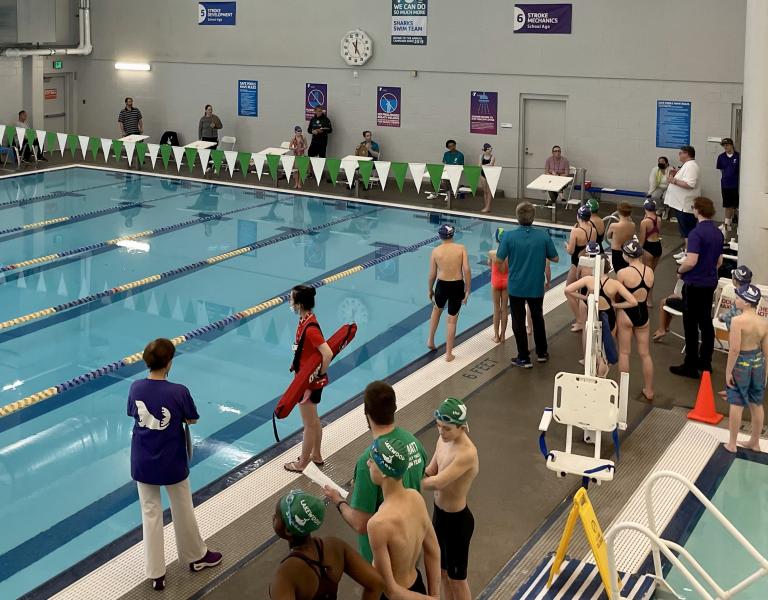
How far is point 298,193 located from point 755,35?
34.7ft

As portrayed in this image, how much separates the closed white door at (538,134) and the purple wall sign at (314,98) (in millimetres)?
4507

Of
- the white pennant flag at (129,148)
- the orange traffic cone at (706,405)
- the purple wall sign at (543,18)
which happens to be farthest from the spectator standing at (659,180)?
the white pennant flag at (129,148)

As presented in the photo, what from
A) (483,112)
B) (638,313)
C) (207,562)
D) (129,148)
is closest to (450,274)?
(638,313)

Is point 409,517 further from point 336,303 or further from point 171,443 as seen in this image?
point 336,303

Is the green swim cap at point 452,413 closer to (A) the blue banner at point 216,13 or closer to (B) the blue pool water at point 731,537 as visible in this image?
(B) the blue pool water at point 731,537

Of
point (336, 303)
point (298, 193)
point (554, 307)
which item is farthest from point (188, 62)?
point (554, 307)

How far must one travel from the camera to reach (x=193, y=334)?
980 centimetres

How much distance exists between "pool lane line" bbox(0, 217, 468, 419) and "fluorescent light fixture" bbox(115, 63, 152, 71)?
35.6 feet

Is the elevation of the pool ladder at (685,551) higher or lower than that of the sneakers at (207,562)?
higher

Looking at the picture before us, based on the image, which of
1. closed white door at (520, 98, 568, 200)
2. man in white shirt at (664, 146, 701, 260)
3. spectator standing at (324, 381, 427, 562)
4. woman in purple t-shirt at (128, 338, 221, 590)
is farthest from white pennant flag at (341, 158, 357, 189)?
spectator standing at (324, 381, 427, 562)

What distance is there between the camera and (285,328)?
10.2 m

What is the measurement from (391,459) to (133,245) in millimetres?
10814

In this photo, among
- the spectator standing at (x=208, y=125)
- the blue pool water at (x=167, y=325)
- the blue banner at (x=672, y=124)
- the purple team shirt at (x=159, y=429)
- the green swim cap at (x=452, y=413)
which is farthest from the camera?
the spectator standing at (x=208, y=125)

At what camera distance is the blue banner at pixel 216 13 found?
20.6 metres
